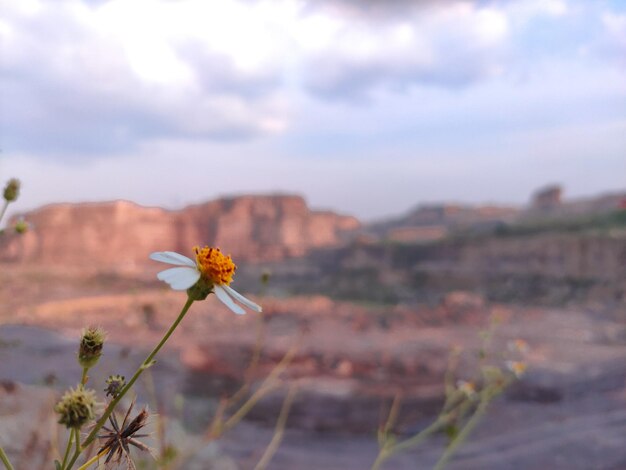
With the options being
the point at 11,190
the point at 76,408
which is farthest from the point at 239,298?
the point at 11,190

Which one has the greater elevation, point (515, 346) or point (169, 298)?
point (515, 346)

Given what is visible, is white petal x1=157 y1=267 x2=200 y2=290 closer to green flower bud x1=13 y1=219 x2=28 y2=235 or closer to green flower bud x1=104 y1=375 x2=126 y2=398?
green flower bud x1=104 y1=375 x2=126 y2=398

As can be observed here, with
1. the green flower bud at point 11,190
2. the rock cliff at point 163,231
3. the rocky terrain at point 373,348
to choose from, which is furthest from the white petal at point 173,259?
the rock cliff at point 163,231

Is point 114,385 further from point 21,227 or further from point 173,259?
point 21,227

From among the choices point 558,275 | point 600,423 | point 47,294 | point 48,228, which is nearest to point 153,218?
point 48,228

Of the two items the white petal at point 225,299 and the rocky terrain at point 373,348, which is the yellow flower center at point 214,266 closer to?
the white petal at point 225,299

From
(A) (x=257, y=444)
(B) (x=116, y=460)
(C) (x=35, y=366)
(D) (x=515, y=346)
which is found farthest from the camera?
(C) (x=35, y=366)

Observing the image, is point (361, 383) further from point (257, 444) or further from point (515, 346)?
point (515, 346)
